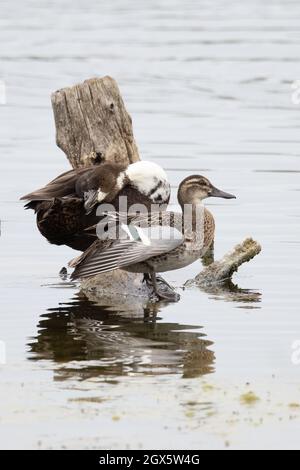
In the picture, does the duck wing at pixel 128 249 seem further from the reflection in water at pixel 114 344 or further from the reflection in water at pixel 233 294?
the reflection in water at pixel 233 294

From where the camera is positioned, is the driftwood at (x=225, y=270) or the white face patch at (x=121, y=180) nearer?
the white face patch at (x=121, y=180)

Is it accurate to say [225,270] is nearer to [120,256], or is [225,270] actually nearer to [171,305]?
[171,305]

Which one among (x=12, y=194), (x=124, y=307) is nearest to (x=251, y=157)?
(x=12, y=194)

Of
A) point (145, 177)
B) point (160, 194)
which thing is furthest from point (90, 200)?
point (160, 194)

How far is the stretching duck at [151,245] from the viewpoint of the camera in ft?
31.5

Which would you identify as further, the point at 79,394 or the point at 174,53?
the point at 174,53

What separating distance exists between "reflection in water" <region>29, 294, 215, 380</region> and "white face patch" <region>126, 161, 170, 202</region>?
3.62ft

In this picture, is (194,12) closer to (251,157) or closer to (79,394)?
(251,157)

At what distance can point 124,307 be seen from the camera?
9.97m

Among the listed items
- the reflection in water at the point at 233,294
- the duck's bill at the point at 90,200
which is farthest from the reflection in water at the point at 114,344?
the duck's bill at the point at 90,200

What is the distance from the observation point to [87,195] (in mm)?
10195

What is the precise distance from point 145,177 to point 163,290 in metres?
0.94

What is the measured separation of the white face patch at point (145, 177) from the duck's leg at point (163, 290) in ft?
2.48
